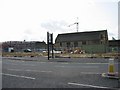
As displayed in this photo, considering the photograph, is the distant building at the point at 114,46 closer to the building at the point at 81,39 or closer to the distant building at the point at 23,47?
the building at the point at 81,39

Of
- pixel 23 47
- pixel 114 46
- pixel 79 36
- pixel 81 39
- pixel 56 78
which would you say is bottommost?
pixel 56 78

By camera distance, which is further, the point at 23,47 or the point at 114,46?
the point at 23,47

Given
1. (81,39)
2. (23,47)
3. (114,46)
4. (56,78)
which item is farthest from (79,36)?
(56,78)

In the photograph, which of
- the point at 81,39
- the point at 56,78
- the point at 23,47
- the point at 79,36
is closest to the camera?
the point at 56,78

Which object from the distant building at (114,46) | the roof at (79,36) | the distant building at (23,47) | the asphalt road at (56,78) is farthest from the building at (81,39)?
the asphalt road at (56,78)

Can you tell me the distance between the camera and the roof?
263ft

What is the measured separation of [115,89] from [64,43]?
264 ft

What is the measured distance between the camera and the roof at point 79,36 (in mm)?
80062

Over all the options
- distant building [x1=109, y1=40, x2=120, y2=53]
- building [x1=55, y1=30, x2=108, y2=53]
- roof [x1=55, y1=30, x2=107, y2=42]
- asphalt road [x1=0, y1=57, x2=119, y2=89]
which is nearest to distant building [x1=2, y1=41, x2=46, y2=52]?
building [x1=55, y1=30, x2=108, y2=53]

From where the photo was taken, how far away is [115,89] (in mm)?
7859

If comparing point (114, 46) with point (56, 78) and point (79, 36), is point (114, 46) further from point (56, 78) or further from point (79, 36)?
point (56, 78)

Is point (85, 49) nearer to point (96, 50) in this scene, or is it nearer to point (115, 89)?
point (96, 50)

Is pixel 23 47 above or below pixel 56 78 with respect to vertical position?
above

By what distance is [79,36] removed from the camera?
84.8m
